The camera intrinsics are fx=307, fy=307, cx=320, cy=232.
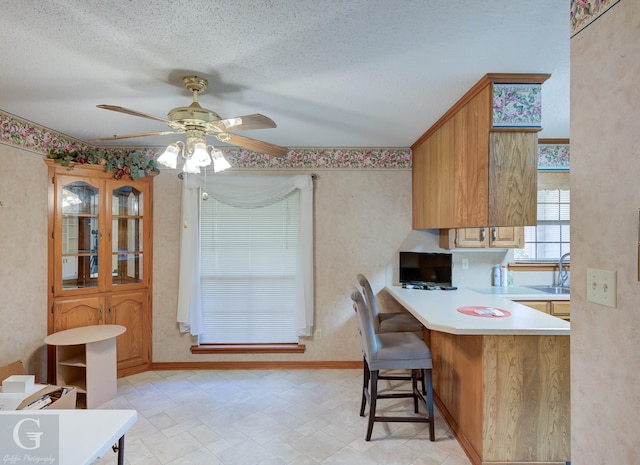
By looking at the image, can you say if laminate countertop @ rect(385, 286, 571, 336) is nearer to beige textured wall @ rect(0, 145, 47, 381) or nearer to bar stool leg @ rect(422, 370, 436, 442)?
bar stool leg @ rect(422, 370, 436, 442)

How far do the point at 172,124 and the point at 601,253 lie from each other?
6.58 feet

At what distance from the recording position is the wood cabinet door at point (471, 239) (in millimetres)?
3115

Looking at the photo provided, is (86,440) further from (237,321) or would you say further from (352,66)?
(237,321)

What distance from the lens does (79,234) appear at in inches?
114

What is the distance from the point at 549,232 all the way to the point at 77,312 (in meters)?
4.96

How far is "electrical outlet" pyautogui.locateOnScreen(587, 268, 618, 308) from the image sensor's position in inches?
35.9

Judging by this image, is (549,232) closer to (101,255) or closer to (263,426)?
(263,426)

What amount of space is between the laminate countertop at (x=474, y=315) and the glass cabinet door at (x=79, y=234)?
2.94 meters

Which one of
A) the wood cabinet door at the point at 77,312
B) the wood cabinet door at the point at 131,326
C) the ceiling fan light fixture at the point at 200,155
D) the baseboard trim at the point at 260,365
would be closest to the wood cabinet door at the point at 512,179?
the ceiling fan light fixture at the point at 200,155

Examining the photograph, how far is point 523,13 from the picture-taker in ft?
4.28

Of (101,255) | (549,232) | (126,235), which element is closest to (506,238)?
(549,232)

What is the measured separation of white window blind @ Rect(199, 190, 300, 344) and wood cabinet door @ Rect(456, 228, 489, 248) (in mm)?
1711

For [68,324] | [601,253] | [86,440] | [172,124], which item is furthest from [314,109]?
[68,324]

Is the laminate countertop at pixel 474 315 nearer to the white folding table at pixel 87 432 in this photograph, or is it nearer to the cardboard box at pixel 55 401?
the white folding table at pixel 87 432
